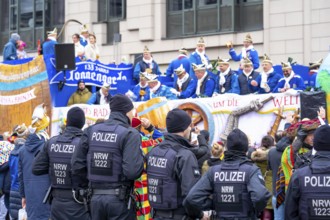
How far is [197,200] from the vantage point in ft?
26.6

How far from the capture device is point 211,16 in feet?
88.4

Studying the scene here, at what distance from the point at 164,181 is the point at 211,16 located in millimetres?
18559

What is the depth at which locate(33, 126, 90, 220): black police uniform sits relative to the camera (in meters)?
10.3

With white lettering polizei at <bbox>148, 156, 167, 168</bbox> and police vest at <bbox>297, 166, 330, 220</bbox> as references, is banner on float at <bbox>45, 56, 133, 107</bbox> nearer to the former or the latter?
white lettering polizei at <bbox>148, 156, 167, 168</bbox>

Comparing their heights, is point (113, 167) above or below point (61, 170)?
above

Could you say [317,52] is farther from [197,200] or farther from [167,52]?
[197,200]

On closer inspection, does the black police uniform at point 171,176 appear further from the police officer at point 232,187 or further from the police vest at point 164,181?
the police officer at point 232,187

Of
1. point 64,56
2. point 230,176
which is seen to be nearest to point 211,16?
point 64,56

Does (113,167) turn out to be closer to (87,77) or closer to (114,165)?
(114,165)

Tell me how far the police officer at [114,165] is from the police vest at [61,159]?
0.90 m

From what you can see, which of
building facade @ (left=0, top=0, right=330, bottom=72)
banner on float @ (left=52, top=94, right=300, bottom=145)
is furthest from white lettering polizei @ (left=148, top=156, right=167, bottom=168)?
building facade @ (left=0, top=0, right=330, bottom=72)

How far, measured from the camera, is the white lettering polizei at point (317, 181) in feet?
24.6

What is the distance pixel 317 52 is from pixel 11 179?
12.0m

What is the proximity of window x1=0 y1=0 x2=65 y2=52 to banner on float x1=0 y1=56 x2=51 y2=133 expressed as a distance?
41.0 feet
